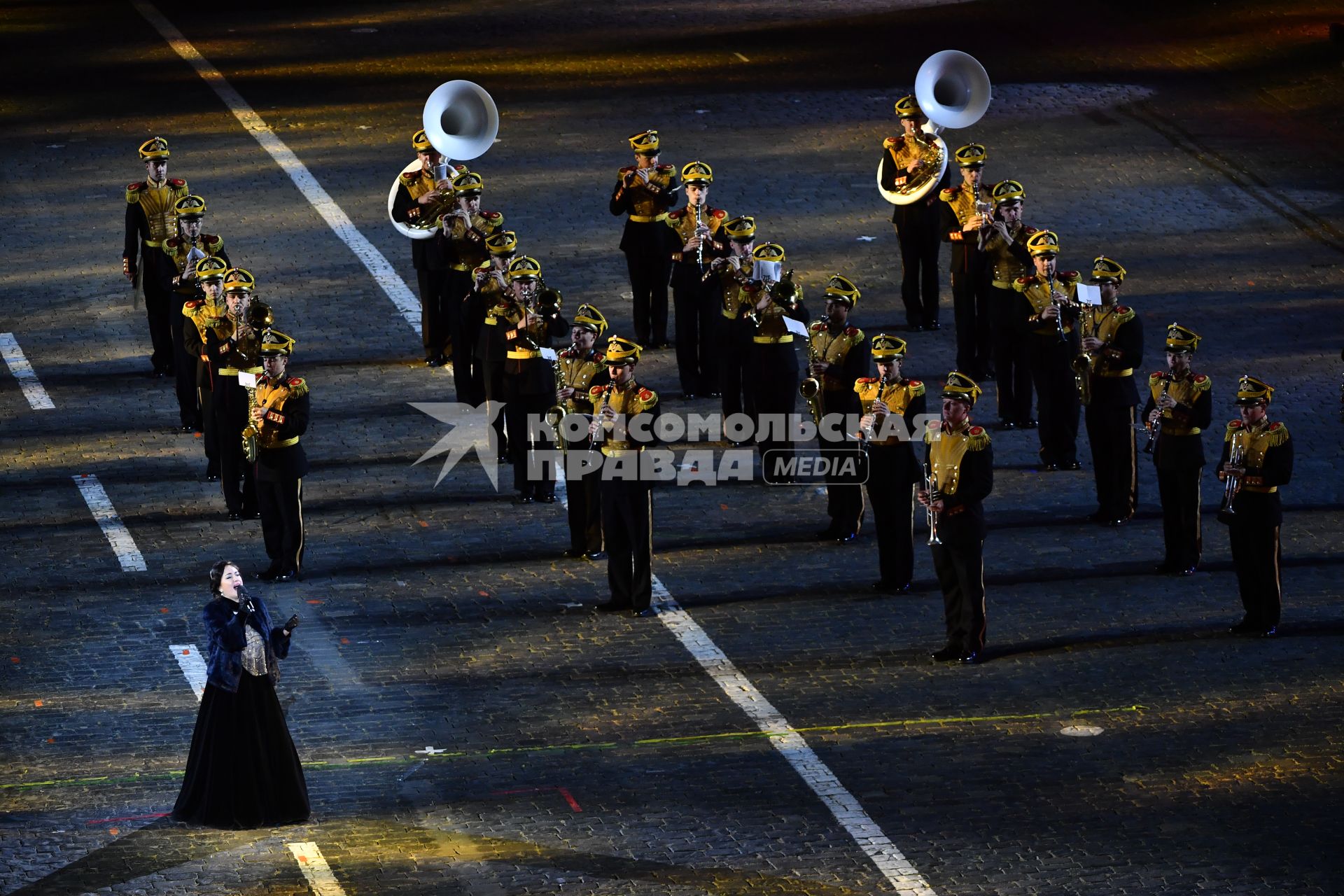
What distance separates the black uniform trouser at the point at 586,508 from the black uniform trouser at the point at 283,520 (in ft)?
7.04

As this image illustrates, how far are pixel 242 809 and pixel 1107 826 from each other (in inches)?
207

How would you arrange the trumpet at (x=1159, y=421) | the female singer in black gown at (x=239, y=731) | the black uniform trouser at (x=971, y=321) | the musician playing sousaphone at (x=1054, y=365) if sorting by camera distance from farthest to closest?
the black uniform trouser at (x=971, y=321), the musician playing sousaphone at (x=1054, y=365), the trumpet at (x=1159, y=421), the female singer in black gown at (x=239, y=731)

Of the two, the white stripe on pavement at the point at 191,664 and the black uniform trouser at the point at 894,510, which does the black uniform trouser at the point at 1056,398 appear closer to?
the black uniform trouser at the point at 894,510

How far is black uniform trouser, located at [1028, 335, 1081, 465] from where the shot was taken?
20.7 meters

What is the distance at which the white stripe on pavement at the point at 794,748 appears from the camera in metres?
14.0

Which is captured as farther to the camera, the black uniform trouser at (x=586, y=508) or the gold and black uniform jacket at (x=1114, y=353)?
the gold and black uniform jacket at (x=1114, y=353)

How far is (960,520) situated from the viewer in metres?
16.8

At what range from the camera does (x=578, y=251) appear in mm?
26484

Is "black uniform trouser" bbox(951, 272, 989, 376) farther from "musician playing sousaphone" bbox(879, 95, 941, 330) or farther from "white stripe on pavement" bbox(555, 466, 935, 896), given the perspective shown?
"white stripe on pavement" bbox(555, 466, 935, 896)

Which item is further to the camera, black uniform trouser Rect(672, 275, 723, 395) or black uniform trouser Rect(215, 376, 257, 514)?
black uniform trouser Rect(672, 275, 723, 395)

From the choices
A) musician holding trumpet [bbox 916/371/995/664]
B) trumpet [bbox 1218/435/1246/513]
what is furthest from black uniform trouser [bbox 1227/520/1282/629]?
musician holding trumpet [bbox 916/371/995/664]

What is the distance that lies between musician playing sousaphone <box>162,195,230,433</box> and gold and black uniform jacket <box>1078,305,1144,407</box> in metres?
7.72

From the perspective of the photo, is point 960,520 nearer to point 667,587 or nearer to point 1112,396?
point 667,587

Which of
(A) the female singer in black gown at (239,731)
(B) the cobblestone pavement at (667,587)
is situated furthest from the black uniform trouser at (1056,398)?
(A) the female singer in black gown at (239,731)
